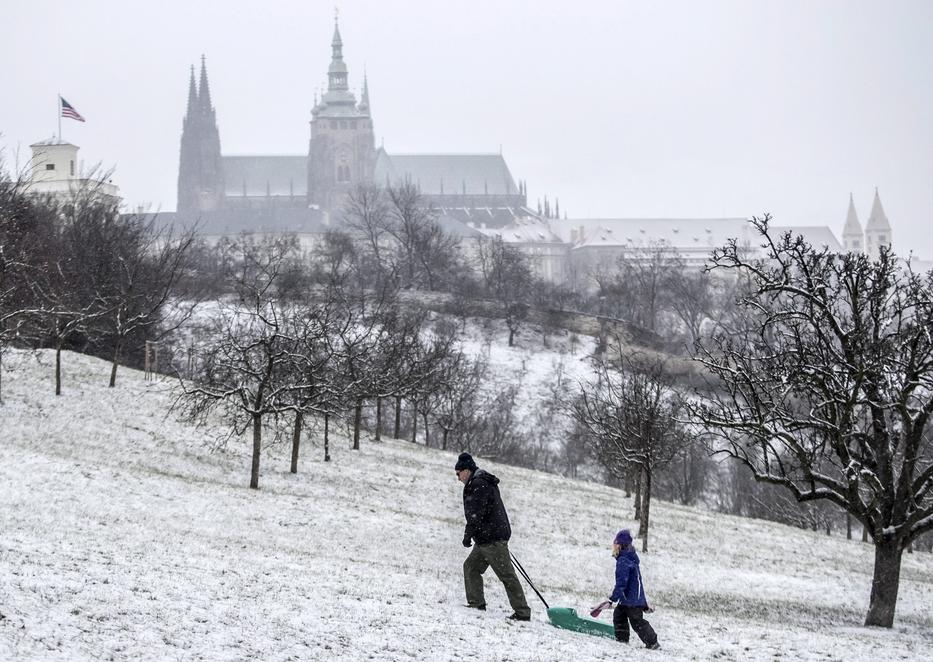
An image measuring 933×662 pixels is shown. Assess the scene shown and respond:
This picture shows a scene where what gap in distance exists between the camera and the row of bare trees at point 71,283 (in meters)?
32.6

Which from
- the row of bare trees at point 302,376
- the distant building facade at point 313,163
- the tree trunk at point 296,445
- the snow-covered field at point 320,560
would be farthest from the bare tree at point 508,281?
the distant building facade at point 313,163

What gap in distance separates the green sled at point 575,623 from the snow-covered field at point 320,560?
0.56 feet

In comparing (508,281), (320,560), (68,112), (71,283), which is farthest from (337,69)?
(320,560)

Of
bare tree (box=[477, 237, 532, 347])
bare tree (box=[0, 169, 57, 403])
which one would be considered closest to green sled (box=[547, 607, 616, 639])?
bare tree (box=[0, 169, 57, 403])

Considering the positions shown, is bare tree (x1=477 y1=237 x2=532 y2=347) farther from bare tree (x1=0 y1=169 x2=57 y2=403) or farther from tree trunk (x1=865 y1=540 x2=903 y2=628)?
tree trunk (x1=865 y1=540 x2=903 y2=628)

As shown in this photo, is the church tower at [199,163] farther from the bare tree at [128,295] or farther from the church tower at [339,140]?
the bare tree at [128,295]

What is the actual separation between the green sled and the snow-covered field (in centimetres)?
17

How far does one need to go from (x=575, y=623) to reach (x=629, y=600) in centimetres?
76

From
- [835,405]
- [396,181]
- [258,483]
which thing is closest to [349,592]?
[835,405]

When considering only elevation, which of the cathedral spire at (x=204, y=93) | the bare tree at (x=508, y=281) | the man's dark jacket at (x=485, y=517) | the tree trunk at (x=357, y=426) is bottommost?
the tree trunk at (x=357, y=426)

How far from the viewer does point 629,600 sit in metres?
13.6

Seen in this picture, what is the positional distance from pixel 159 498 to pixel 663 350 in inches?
2449

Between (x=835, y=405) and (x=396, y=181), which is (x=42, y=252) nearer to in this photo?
(x=835, y=405)

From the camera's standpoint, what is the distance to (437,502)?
2919 centimetres
